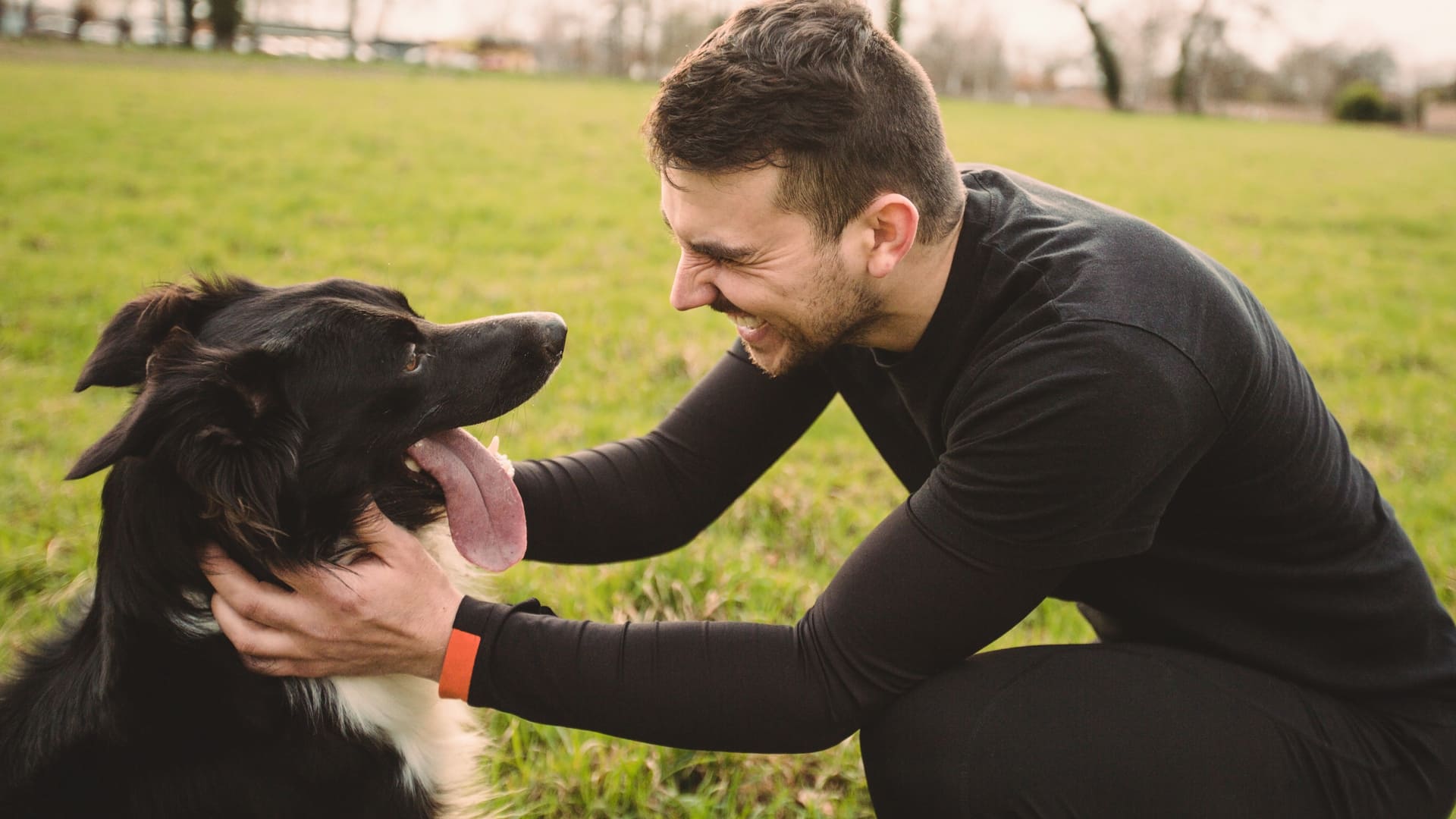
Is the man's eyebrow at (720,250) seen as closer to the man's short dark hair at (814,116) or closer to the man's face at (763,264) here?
the man's face at (763,264)

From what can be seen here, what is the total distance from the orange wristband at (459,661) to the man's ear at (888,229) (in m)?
1.20

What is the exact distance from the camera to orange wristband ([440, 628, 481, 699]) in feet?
7.07

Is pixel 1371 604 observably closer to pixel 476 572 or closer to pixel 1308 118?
pixel 476 572

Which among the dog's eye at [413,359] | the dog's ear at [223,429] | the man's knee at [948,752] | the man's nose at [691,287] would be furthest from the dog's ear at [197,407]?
the man's knee at [948,752]

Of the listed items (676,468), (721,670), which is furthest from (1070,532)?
(676,468)

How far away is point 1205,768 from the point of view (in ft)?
6.99

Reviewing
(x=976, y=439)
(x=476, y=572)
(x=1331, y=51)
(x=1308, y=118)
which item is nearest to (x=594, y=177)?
(x=476, y=572)

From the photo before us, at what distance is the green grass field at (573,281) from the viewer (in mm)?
3574

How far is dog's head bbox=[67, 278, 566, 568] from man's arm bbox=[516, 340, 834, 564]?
307 mm

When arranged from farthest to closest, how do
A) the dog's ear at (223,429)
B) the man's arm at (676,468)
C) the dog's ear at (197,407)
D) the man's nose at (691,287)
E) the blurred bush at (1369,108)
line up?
the blurred bush at (1369,108), the man's arm at (676,468), the man's nose at (691,287), the dog's ear at (223,429), the dog's ear at (197,407)

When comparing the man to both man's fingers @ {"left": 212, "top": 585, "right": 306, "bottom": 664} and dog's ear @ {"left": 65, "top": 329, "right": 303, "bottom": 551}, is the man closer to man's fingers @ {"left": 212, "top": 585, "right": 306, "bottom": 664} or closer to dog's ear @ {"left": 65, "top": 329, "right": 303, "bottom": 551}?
man's fingers @ {"left": 212, "top": 585, "right": 306, "bottom": 664}

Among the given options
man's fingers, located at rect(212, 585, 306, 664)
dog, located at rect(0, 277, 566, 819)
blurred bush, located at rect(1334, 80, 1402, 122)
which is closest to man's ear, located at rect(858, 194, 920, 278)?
dog, located at rect(0, 277, 566, 819)

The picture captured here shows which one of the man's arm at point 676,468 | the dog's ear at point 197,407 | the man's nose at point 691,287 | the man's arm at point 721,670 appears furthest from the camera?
the man's arm at point 676,468

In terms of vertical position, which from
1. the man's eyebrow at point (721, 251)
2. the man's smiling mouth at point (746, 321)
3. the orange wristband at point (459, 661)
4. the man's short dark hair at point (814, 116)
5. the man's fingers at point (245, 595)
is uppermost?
the man's short dark hair at point (814, 116)
